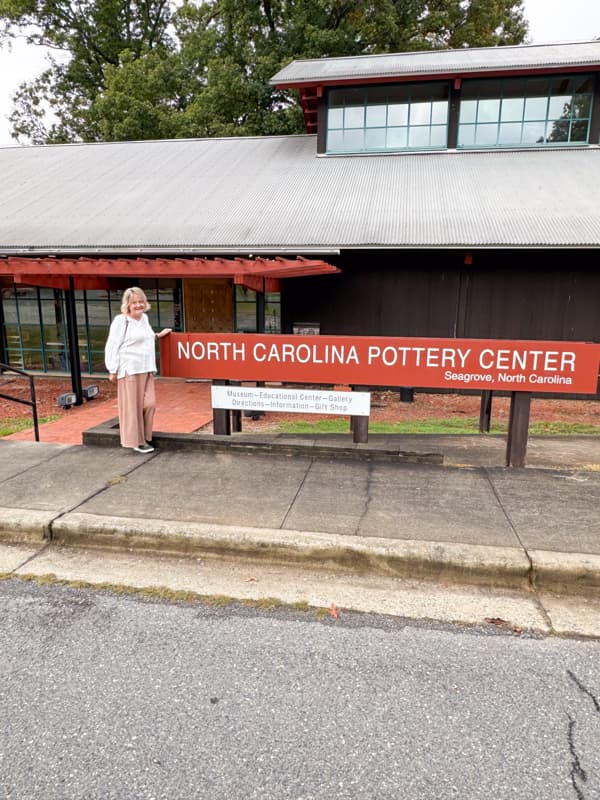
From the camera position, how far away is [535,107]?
1383 cm

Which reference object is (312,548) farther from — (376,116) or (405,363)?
(376,116)

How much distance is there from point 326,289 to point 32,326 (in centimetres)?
804

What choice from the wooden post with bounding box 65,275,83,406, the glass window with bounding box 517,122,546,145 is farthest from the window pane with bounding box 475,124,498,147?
the wooden post with bounding box 65,275,83,406

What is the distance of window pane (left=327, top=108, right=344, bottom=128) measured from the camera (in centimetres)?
1462

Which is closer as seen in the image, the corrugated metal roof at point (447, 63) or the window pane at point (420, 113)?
the corrugated metal roof at point (447, 63)

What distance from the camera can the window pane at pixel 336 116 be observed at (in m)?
14.6

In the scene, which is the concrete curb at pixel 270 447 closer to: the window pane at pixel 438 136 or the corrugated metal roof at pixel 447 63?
the window pane at pixel 438 136

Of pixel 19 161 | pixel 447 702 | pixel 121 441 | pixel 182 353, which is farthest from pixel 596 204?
pixel 19 161

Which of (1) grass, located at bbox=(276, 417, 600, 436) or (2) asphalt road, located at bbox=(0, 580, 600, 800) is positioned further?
(1) grass, located at bbox=(276, 417, 600, 436)

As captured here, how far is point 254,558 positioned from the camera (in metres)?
3.98

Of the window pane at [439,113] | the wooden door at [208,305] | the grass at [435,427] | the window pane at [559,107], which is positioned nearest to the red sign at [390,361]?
the grass at [435,427]

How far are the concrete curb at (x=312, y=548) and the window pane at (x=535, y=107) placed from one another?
13829 mm

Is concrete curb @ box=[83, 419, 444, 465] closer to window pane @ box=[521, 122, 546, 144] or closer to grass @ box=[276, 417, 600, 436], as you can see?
grass @ box=[276, 417, 600, 436]

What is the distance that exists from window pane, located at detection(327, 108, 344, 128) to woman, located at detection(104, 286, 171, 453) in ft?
37.0
